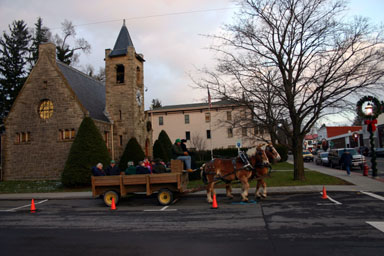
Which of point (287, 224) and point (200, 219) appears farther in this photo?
point (200, 219)

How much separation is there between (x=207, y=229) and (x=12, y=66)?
4457cm

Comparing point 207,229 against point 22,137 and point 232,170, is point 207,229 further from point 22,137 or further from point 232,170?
point 22,137

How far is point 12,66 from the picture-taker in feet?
136

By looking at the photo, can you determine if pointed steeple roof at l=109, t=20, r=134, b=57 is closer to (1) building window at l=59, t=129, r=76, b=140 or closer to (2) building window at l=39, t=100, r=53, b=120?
(2) building window at l=39, t=100, r=53, b=120

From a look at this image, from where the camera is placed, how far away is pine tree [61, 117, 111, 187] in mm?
19297

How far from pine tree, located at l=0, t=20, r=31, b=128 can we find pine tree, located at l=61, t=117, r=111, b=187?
26.4m

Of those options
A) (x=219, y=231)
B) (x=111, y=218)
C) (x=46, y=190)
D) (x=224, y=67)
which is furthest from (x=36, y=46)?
(x=219, y=231)

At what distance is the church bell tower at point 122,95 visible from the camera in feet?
90.7

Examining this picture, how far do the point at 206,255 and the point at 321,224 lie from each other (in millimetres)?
3775

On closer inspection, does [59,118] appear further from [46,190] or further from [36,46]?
[36,46]

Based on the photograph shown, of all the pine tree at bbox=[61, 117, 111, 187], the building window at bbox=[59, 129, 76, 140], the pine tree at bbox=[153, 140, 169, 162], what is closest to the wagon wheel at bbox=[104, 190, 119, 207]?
the pine tree at bbox=[61, 117, 111, 187]

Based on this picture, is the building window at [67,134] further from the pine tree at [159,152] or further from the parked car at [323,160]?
the parked car at [323,160]

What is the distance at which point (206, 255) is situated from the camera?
18.3ft

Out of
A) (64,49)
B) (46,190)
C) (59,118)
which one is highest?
(64,49)
